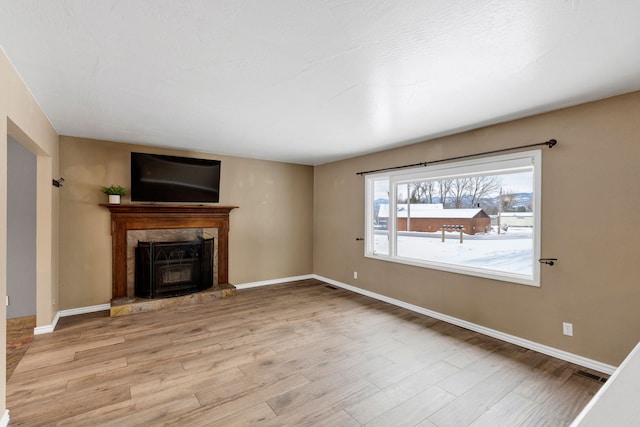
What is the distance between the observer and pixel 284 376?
8.25ft

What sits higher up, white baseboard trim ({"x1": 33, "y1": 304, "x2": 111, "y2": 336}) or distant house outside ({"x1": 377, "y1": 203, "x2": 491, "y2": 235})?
distant house outside ({"x1": 377, "y1": 203, "x2": 491, "y2": 235})

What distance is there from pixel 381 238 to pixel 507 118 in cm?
249

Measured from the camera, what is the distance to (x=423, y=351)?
2975mm

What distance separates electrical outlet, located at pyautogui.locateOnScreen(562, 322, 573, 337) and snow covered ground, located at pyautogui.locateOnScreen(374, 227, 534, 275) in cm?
54

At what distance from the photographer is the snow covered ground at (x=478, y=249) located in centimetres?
323

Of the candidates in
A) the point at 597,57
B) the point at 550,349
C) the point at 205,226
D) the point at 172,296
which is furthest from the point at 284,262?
the point at 597,57

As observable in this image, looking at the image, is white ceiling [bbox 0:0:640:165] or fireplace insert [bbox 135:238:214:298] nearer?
white ceiling [bbox 0:0:640:165]

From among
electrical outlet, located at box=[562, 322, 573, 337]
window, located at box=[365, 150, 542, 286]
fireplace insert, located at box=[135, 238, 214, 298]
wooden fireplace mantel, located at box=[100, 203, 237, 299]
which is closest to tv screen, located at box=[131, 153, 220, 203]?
wooden fireplace mantel, located at box=[100, 203, 237, 299]

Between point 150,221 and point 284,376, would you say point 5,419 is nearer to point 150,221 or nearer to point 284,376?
point 284,376

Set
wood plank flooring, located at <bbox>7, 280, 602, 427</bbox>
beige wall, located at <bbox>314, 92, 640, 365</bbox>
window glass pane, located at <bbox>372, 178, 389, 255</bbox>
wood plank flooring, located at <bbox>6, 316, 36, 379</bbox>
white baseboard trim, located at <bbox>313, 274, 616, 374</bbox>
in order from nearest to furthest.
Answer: wood plank flooring, located at <bbox>7, 280, 602, 427</bbox>, beige wall, located at <bbox>314, 92, 640, 365</bbox>, white baseboard trim, located at <bbox>313, 274, 616, 374</bbox>, wood plank flooring, located at <bbox>6, 316, 36, 379</bbox>, window glass pane, located at <bbox>372, 178, 389, 255</bbox>

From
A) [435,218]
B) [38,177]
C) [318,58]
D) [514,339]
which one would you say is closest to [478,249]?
[435,218]

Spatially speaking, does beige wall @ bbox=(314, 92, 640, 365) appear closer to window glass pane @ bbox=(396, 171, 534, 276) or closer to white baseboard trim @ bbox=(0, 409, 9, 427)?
window glass pane @ bbox=(396, 171, 534, 276)

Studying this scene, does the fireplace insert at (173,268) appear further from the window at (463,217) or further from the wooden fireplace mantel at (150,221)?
the window at (463,217)

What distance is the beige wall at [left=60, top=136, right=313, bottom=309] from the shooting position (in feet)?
13.2
